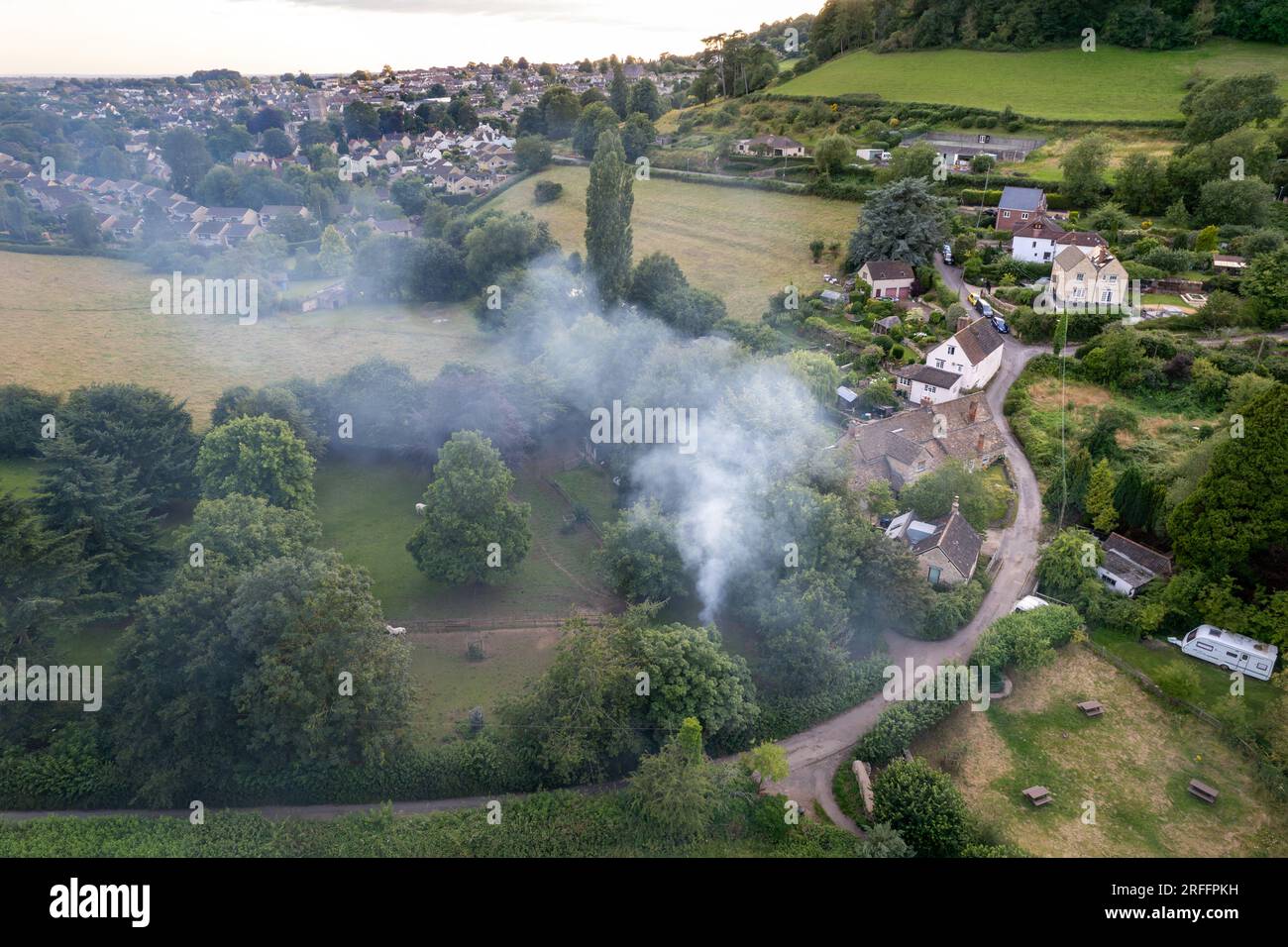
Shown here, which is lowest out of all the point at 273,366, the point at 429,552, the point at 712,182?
the point at 429,552

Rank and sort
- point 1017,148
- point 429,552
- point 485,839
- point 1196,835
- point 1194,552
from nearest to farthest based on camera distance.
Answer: point 485,839 < point 1196,835 < point 1194,552 < point 429,552 < point 1017,148

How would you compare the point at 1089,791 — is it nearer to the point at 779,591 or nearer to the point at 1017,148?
the point at 779,591


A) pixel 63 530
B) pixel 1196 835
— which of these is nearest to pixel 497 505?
pixel 63 530

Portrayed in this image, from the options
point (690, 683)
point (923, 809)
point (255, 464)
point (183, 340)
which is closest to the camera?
point (923, 809)

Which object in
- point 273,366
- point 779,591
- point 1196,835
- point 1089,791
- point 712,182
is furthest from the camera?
point 712,182

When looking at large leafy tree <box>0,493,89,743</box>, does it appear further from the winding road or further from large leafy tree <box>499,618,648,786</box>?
large leafy tree <box>499,618,648,786</box>

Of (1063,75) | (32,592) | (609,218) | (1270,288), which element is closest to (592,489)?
(32,592)

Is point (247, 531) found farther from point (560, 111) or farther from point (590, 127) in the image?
point (560, 111)
